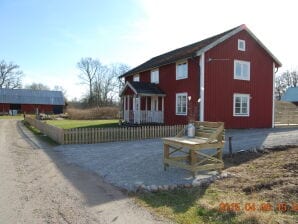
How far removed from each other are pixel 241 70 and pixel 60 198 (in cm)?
1926

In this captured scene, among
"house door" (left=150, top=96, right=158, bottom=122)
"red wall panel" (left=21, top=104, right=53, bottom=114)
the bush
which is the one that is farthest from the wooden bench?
"red wall panel" (left=21, top=104, right=53, bottom=114)

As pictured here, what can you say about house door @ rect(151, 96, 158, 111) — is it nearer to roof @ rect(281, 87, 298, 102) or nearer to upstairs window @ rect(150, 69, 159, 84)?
upstairs window @ rect(150, 69, 159, 84)

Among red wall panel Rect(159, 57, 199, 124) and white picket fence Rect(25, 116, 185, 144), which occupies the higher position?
red wall panel Rect(159, 57, 199, 124)

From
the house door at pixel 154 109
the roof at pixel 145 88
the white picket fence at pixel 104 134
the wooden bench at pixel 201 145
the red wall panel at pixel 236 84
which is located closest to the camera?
the wooden bench at pixel 201 145

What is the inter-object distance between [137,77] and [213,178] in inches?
931

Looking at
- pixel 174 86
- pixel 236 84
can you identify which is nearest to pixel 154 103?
pixel 174 86

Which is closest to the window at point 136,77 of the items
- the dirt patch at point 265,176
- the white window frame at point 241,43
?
the white window frame at point 241,43

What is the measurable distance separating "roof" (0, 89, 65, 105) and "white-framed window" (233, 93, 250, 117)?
53083 millimetres

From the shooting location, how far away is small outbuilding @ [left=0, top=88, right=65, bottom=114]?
65.6 meters

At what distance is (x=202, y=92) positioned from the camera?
21000 mm

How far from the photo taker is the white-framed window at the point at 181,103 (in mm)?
22891

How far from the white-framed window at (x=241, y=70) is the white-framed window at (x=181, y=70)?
3.57 metres

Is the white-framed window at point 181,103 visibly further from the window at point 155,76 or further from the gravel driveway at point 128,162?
the gravel driveway at point 128,162

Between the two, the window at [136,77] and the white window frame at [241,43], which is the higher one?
the white window frame at [241,43]
